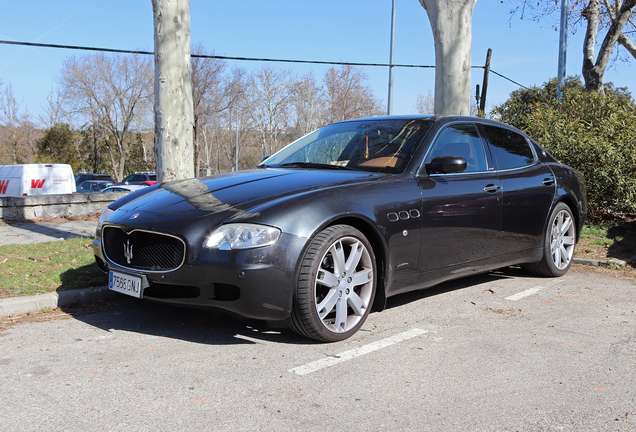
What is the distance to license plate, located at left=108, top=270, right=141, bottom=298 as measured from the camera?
12.2 feet

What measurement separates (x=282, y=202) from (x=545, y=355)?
202cm

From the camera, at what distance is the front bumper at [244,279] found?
3.42 metres

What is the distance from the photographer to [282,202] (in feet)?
12.0

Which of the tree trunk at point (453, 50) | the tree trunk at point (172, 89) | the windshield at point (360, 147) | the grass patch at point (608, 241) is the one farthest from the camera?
the tree trunk at point (453, 50)

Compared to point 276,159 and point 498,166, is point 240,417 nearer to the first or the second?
point 276,159

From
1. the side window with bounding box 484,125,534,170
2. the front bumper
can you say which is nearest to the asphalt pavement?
the front bumper

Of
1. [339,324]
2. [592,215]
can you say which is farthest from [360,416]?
[592,215]

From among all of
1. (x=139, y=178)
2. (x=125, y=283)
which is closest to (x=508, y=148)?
(x=125, y=283)

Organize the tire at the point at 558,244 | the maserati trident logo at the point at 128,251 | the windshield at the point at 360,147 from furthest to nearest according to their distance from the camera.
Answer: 1. the tire at the point at 558,244
2. the windshield at the point at 360,147
3. the maserati trident logo at the point at 128,251

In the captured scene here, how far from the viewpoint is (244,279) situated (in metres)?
3.41

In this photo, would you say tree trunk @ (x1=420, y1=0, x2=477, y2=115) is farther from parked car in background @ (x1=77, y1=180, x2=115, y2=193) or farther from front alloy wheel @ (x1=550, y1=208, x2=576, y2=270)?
parked car in background @ (x1=77, y1=180, x2=115, y2=193)

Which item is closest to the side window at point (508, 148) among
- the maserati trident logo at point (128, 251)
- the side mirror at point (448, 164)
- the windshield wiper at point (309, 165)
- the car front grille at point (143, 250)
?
the side mirror at point (448, 164)

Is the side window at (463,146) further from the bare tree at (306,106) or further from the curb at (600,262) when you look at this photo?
the bare tree at (306,106)

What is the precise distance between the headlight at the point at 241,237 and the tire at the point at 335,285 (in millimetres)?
286
